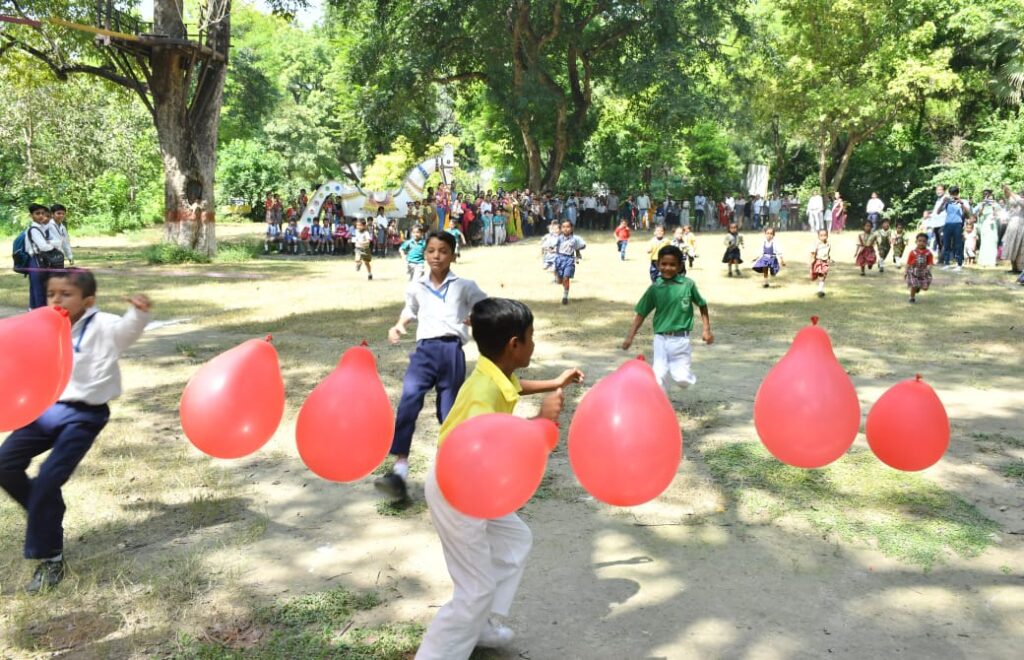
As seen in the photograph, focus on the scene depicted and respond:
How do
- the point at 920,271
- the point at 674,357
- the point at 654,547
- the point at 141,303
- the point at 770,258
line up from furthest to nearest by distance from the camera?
1. the point at 770,258
2. the point at 920,271
3. the point at 674,357
4. the point at 654,547
5. the point at 141,303

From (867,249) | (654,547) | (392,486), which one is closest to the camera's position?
(654,547)

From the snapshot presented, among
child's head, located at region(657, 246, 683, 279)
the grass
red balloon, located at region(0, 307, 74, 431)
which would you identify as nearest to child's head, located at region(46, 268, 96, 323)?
red balloon, located at region(0, 307, 74, 431)

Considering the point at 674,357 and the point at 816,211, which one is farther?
the point at 816,211

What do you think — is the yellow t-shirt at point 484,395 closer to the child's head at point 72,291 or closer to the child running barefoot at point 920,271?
the child's head at point 72,291

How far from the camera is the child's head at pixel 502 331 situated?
9.89ft

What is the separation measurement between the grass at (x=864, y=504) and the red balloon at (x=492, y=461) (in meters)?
2.58

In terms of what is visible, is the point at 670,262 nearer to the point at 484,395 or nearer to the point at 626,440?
the point at 484,395

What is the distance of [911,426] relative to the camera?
323 centimetres

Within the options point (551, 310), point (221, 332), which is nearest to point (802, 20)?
point (551, 310)

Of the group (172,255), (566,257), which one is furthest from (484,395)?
(172,255)

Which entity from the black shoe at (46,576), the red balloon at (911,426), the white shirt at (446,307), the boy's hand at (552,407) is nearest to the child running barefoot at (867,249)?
the white shirt at (446,307)

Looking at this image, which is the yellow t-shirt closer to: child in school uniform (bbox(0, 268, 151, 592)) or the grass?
child in school uniform (bbox(0, 268, 151, 592))

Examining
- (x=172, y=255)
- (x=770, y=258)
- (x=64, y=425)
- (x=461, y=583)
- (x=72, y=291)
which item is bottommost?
(x=461, y=583)

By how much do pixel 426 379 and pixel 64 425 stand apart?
195 cm
